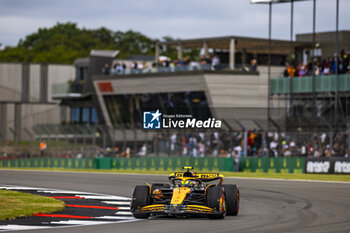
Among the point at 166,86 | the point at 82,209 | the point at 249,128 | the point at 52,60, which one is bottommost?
the point at 82,209

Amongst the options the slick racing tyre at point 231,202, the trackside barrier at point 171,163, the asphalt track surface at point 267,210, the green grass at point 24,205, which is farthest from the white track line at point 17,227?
the trackside barrier at point 171,163

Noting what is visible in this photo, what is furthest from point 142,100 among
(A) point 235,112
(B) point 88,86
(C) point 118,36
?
(C) point 118,36

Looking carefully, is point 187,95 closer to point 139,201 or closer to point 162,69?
point 162,69

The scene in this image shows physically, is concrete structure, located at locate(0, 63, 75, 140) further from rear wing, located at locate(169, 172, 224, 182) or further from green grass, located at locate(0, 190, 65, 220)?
rear wing, located at locate(169, 172, 224, 182)

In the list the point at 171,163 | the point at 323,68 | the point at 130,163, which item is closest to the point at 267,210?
the point at 171,163

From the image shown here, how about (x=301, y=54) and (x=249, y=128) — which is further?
(x=301, y=54)

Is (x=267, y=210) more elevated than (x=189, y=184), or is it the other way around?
(x=189, y=184)

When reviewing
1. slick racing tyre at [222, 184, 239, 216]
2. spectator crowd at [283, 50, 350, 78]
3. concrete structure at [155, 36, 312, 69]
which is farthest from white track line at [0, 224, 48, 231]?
concrete structure at [155, 36, 312, 69]

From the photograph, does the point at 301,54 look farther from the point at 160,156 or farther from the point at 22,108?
the point at 22,108

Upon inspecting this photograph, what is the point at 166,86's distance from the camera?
4800cm

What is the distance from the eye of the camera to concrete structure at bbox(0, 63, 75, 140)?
61.5m

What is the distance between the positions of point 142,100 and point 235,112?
19551 millimetres

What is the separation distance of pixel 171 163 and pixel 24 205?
18.7m

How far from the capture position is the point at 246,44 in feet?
157
